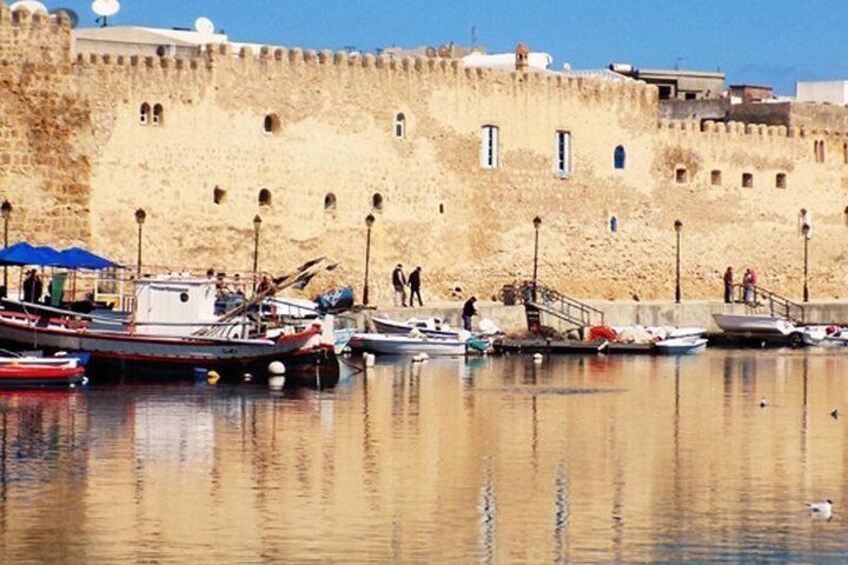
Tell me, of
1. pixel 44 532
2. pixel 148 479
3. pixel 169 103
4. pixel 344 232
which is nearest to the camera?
pixel 44 532

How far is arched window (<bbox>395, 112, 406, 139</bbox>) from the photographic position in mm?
41906

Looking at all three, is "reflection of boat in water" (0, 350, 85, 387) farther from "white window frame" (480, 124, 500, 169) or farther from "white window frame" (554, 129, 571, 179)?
"white window frame" (554, 129, 571, 179)

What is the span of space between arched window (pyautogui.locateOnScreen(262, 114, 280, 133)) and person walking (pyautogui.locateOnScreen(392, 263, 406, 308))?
3232 millimetres

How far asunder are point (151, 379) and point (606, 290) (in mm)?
16190

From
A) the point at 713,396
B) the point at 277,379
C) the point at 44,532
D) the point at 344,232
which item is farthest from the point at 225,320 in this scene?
the point at 44,532

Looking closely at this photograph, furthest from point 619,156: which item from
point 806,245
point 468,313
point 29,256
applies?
point 29,256

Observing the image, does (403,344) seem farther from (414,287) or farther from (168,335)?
(168,335)

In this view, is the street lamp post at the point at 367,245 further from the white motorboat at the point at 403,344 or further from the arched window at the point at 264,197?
the white motorboat at the point at 403,344

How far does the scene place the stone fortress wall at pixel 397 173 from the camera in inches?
1467

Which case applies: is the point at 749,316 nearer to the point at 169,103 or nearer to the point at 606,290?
the point at 606,290

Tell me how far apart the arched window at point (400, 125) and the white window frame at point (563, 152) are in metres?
4.02

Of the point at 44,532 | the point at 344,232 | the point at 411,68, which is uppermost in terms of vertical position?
the point at 411,68

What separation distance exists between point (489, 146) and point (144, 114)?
7.84 m

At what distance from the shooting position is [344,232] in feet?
135
